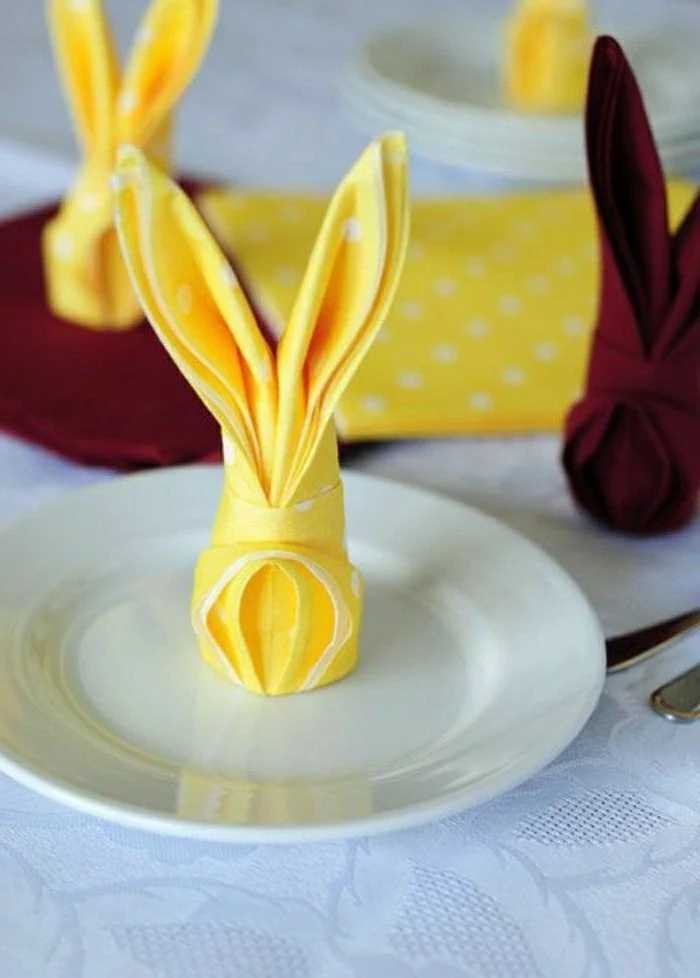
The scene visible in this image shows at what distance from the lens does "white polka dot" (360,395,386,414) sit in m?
0.91

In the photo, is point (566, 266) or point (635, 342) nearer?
point (635, 342)

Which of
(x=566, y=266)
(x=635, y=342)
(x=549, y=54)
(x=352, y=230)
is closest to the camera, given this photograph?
(x=352, y=230)

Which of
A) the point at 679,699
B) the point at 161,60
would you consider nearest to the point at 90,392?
the point at 161,60

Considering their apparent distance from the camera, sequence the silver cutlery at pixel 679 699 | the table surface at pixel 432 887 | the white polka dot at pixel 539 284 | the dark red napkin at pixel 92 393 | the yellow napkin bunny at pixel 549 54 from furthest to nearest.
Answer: the yellow napkin bunny at pixel 549 54 < the white polka dot at pixel 539 284 < the dark red napkin at pixel 92 393 < the silver cutlery at pixel 679 699 < the table surface at pixel 432 887

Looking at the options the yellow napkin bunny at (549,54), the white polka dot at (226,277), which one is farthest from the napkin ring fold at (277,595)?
the yellow napkin bunny at (549,54)

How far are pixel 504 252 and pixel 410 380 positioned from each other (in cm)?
23

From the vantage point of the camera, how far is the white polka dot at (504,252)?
3.70 feet

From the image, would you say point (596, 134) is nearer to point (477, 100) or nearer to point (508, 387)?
point (508, 387)

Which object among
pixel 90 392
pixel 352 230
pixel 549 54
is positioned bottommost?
pixel 90 392

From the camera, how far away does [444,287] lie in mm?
1081

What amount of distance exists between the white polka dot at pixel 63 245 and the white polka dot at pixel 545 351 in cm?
32

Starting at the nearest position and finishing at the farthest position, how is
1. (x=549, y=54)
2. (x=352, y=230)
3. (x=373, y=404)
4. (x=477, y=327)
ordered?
(x=352, y=230) → (x=373, y=404) → (x=477, y=327) → (x=549, y=54)

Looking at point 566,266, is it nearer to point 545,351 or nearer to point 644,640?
point 545,351

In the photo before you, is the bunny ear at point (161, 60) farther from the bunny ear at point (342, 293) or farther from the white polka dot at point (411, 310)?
the bunny ear at point (342, 293)
